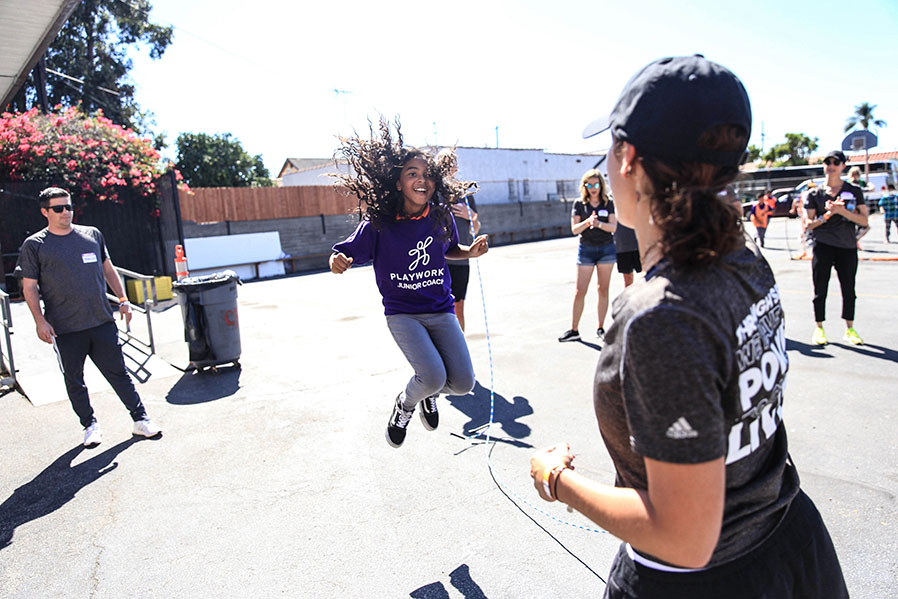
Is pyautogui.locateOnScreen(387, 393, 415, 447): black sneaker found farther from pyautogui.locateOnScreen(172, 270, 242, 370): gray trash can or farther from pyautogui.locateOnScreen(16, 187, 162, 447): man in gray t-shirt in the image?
pyautogui.locateOnScreen(172, 270, 242, 370): gray trash can

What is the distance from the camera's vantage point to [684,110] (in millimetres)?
1091

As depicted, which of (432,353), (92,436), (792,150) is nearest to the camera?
(432,353)

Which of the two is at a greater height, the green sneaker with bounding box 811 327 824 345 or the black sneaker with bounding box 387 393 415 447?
the black sneaker with bounding box 387 393 415 447

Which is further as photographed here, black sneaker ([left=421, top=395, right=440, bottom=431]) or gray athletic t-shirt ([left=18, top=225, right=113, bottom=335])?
gray athletic t-shirt ([left=18, top=225, right=113, bottom=335])

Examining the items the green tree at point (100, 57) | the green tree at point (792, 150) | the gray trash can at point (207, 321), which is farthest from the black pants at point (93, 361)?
the green tree at point (792, 150)

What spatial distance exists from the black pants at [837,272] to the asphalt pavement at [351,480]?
436 mm

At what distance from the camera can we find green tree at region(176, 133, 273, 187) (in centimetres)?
3953

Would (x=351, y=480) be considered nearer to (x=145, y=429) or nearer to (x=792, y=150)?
(x=145, y=429)

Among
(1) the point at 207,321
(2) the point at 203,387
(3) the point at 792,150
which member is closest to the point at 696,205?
(2) the point at 203,387

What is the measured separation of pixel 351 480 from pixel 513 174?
37.3 metres

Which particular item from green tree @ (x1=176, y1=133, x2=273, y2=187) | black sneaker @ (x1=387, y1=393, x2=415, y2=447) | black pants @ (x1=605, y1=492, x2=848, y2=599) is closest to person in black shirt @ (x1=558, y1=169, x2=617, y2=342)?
black sneaker @ (x1=387, y1=393, x2=415, y2=447)

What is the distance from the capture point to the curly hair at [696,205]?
1070mm

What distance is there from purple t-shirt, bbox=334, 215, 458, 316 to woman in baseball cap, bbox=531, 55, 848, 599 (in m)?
2.74

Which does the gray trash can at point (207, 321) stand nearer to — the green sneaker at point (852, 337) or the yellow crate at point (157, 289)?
the green sneaker at point (852, 337)
